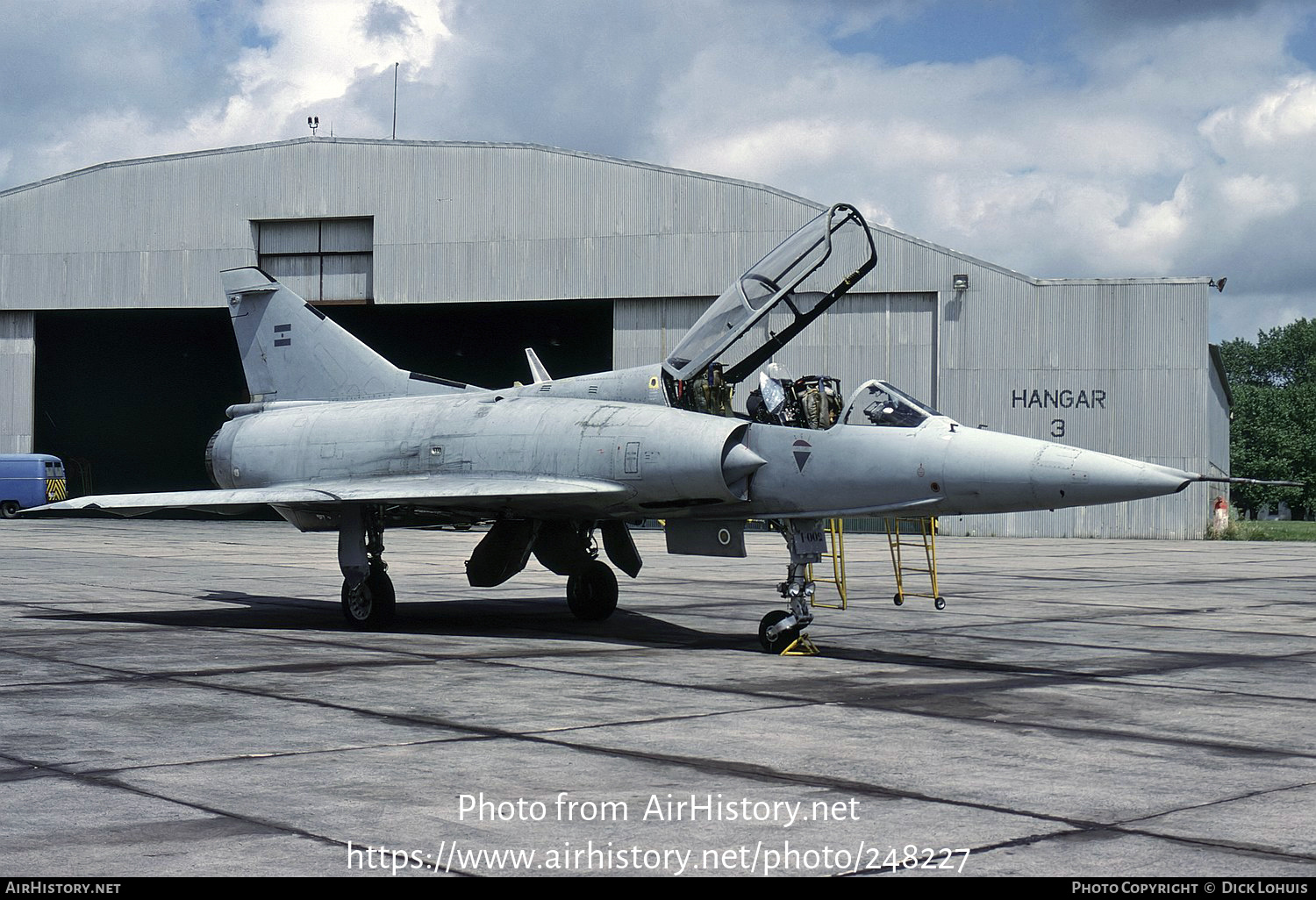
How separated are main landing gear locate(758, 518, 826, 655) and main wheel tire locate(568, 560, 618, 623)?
130 inches

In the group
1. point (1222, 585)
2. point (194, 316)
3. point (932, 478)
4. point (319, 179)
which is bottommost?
point (1222, 585)

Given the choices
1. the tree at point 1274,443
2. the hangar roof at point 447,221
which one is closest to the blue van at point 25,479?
the hangar roof at point 447,221

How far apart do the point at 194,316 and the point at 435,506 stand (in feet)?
123

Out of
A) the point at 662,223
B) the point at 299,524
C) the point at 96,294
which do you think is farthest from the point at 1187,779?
the point at 96,294

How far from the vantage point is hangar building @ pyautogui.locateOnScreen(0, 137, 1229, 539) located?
4012 cm

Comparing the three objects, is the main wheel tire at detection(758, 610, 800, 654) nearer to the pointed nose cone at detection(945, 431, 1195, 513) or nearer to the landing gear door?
the pointed nose cone at detection(945, 431, 1195, 513)

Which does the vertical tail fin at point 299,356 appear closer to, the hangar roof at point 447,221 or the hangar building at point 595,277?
the hangar building at point 595,277

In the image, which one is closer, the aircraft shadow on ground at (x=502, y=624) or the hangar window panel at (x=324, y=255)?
the aircraft shadow on ground at (x=502, y=624)

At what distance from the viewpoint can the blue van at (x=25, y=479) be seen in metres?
46.6

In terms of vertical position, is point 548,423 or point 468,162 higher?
point 468,162

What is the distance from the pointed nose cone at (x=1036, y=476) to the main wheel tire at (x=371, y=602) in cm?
618

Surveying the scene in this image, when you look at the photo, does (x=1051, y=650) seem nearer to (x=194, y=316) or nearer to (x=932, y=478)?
(x=932, y=478)

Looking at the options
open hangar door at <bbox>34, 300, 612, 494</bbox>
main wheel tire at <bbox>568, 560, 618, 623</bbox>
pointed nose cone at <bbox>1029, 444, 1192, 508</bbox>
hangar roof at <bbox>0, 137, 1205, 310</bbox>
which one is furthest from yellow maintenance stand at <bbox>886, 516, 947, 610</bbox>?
open hangar door at <bbox>34, 300, 612, 494</bbox>

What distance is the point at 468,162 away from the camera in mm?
41812
